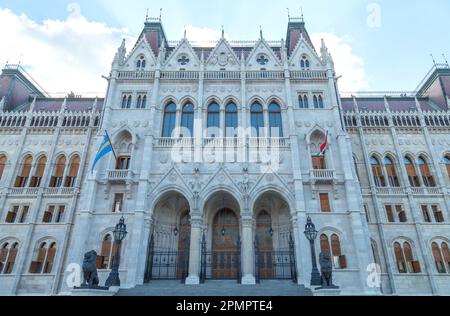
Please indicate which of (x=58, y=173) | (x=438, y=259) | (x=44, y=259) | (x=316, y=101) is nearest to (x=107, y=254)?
(x=44, y=259)

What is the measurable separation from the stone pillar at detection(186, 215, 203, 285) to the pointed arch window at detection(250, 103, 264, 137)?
322 inches

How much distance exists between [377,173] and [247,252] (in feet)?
50.3

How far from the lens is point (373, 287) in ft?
58.0

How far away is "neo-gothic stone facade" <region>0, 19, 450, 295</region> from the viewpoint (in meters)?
19.5

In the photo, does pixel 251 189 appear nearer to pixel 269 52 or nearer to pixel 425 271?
pixel 269 52

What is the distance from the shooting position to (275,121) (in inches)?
928

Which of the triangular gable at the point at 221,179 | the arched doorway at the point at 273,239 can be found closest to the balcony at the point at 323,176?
the arched doorway at the point at 273,239

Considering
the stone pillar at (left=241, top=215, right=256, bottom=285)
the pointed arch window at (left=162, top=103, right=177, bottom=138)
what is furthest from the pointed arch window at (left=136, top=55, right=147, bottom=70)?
the stone pillar at (left=241, top=215, right=256, bottom=285)

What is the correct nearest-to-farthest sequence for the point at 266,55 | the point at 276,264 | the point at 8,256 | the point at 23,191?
the point at 276,264 → the point at 8,256 → the point at 23,191 → the point at 266,55

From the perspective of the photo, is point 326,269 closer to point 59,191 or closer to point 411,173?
point 411,173

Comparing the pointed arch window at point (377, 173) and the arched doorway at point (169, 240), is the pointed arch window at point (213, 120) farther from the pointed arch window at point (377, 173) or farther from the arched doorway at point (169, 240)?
the pointed arch window at point (377, 173)

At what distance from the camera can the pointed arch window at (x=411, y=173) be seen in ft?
84.4

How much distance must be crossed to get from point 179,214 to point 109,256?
571 cm

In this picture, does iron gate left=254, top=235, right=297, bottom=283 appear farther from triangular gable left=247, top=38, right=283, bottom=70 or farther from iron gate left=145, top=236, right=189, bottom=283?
triangular gable left=247, top=38, right=283, bottom=70
